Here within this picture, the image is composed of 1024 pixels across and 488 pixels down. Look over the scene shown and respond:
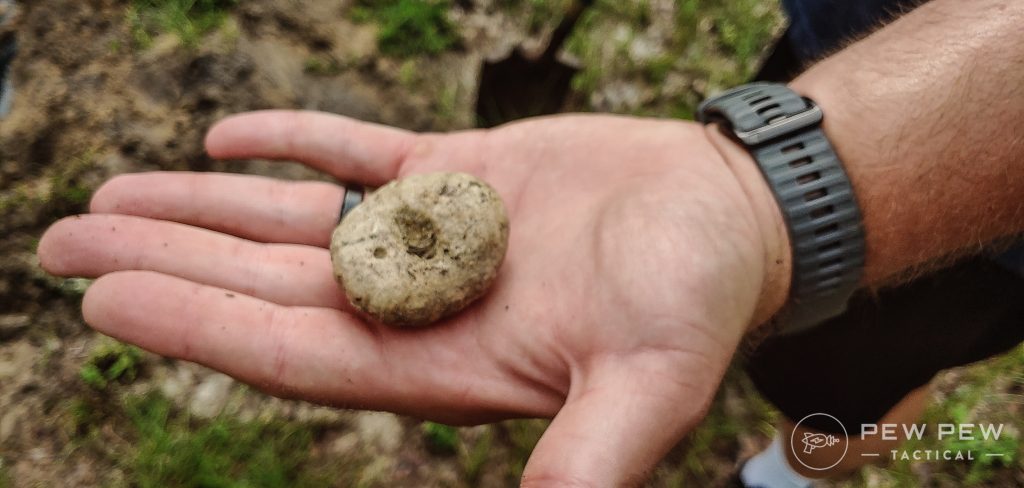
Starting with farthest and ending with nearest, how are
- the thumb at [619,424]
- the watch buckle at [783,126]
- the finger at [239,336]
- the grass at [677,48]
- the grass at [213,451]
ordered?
the grass at [677,48] < the grass at [213,451] < the watch buckle at [783,126] < the finger at [239,336] < the thumb at [619,424]

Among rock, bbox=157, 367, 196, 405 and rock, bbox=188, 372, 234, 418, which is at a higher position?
rock, bbox=157, 367, 196, 405

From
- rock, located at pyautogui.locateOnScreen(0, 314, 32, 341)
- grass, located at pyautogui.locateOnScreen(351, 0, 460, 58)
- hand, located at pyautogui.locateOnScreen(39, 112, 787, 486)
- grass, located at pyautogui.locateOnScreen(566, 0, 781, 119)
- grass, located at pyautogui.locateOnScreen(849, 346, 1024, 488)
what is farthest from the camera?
grass, located at pyautogui.locateOnScreen(566, 0, 781, 119)

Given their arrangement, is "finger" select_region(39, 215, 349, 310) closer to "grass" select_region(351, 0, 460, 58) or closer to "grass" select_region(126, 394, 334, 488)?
"grass" select_region(126, 394, 334, 488)

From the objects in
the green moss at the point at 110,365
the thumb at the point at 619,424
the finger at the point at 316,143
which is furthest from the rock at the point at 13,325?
the thumb at the point at 619,424

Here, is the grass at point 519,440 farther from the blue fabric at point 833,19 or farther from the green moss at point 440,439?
the blue fabric at point 833,19

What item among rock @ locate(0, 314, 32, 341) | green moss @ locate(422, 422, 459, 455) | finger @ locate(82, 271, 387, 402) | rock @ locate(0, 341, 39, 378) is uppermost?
finger @ locate(82, 271, 387, 402)

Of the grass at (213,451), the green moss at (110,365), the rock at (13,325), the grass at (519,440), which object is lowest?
the grass at (519,440)

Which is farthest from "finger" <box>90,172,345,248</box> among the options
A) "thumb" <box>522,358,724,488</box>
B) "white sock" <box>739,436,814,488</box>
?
"white sock" <box>739,436,814,488</box>

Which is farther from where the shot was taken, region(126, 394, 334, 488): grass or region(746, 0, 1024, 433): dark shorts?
region(126, 394, 334, 488): grass

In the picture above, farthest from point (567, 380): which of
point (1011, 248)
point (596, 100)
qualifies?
point (596, 100)
